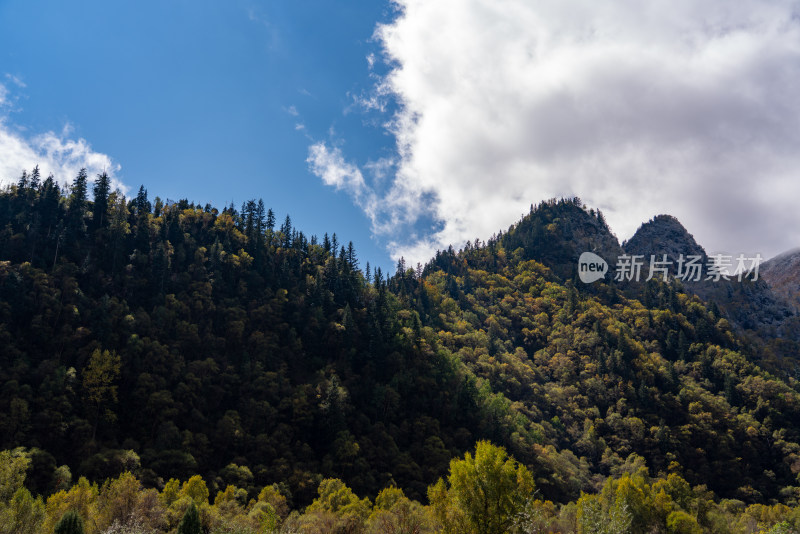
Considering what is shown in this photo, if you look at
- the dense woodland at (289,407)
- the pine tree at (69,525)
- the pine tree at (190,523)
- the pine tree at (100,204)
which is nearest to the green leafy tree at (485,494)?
the dense woodland at (289,407)

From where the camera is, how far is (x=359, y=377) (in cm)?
13800

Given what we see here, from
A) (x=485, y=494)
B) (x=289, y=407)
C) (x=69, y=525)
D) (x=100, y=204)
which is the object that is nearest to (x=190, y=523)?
(x=69, y=525)

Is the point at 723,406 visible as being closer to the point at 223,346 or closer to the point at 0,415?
the point at 223,346

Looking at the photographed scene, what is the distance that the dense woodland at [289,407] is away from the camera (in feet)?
225

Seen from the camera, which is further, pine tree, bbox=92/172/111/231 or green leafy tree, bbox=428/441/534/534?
pine tree, bbox=92/172/111/231

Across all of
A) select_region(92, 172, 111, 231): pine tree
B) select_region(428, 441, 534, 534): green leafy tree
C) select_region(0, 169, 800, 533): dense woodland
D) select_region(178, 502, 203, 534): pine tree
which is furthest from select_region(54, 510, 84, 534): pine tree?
select_region(92, 172, 111, 231): pine tree

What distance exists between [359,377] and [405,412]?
18.1 m

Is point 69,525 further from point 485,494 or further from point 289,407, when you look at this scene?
point 289,407

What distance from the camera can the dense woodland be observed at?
68500mm

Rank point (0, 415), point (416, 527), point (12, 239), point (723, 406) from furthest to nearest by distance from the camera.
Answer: point (723, 406), point (12, 239), point (0, 415), point (416, 527)

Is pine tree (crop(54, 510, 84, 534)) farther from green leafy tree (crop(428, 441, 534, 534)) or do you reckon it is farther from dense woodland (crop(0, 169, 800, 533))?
green leafy tree (crop(428, 441, 534, 534))

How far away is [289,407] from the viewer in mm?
115562

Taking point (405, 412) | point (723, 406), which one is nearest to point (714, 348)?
point (723, 406)

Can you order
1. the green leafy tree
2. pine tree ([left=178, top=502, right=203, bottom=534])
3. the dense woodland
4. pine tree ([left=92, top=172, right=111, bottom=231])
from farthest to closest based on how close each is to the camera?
1. pine tree ([left=92, top=172, right=111, bottom=231])
2. the dense woodland
3. pine tree ([left=178, top=502, right=203, bottom=534])
4. the green leafy tree
